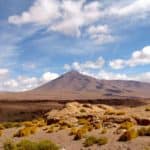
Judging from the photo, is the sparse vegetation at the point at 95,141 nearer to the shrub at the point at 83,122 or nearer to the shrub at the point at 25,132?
the shrub at the point at 83,122

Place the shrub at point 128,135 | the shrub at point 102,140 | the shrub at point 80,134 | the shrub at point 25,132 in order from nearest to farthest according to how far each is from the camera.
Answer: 1. the shrub at point 128,135
2. the shrub at point 102,140
3. the shrub at point 80,134
4. the shrub at point 25,132

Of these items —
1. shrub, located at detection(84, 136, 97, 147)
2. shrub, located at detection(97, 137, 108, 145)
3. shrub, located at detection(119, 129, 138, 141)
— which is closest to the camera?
shrub, located at detection(119, 129, 138, 141)

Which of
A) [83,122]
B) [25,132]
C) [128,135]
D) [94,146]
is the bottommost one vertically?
[94,146]

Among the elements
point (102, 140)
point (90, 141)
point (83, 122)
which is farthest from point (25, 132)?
point (102, 140)

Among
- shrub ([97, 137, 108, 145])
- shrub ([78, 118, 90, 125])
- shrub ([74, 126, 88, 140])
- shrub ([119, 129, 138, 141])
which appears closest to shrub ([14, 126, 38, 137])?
shrub ([78, 118, 90, 125])

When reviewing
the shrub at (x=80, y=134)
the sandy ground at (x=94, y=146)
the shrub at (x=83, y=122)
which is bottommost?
the sandy ground at (x=94, y=146)

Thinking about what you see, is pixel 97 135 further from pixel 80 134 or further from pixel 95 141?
pixel 95 141

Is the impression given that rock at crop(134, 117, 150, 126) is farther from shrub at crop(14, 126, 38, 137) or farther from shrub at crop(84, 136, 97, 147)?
shrub at crop(14, 126, 38, 137)

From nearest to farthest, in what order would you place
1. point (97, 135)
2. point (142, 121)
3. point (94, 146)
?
point (94, 146) → point (97, 135) → point (142, 121)

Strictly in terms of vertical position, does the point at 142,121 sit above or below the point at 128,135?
above

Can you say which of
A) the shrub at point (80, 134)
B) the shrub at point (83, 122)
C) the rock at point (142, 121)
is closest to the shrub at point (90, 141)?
the shrub at point (80, 134)

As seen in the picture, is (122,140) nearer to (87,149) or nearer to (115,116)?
(87,149)

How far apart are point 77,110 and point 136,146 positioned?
69.9ft

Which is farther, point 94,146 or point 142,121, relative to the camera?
point 142,121
